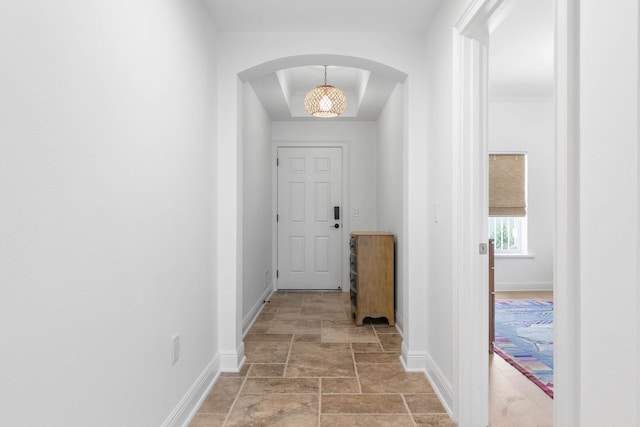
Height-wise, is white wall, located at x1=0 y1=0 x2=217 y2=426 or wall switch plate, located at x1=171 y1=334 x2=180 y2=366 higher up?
white wall, located at x1=0 y1=0 x2=217 y2=426

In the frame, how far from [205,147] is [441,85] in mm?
1564

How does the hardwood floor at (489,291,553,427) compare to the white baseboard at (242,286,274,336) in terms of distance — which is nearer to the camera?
the hardwood floor at (489,291,553,427)

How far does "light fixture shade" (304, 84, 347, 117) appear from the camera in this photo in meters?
4.37

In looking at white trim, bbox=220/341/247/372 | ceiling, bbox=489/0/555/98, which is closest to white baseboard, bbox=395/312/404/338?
white trim, bbox=220/341/247/372

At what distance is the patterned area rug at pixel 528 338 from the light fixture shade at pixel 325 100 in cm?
277

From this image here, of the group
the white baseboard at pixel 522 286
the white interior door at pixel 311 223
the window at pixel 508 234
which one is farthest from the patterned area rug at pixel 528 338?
the white interior door at pixel 311 223

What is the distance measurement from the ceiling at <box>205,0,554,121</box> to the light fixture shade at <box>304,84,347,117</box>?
0.34 meters

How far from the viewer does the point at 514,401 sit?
255cm

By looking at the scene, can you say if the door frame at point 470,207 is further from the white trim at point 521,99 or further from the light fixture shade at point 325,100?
the white trim at point 521,99

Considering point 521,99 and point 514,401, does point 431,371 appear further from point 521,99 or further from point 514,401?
point 521,99

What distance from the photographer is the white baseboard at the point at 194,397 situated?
2107 millimetres

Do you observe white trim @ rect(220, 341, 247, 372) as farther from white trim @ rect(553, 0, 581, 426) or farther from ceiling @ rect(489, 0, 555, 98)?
ceiling @ rect(489, 0, 555, 98)

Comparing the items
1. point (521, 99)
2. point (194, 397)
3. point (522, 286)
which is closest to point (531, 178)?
point (521, 99)

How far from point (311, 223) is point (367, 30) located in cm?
347
